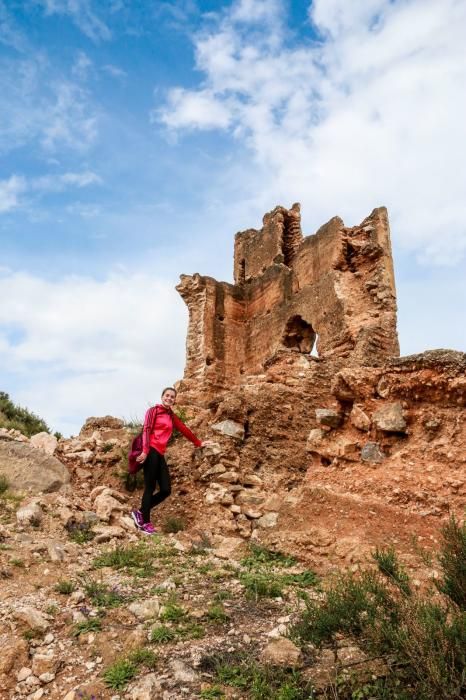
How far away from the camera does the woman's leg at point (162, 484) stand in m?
7.05

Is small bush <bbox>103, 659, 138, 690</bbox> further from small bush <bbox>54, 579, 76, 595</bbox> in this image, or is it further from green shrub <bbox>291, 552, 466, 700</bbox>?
small bush <bbox>54, 579, 76, 595</bbox>

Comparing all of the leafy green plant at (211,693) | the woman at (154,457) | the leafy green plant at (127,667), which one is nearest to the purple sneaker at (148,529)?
the woman at (154,457)

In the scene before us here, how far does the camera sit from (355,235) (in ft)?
47.5

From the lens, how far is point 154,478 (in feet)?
23.3

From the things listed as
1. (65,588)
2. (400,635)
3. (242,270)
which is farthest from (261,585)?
(242,270)

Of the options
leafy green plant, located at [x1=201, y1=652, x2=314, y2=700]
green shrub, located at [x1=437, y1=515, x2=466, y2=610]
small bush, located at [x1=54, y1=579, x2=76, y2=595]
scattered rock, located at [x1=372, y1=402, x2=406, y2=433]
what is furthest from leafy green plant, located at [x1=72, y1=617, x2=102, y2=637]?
scattered rock, located at [x1=372, y1=402, x2=406, y2=433]

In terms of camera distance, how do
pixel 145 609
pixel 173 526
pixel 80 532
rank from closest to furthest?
pixel 145 609
pixel 80 532
pixel 173 526

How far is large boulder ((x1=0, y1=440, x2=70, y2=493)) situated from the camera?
7.62 meters

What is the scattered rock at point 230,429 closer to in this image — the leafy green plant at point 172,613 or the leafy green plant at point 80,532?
the leafy green plant at point 80,532

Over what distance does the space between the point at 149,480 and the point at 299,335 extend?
9786 mm

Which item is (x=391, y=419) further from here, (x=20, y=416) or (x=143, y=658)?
(x=20, y=416)

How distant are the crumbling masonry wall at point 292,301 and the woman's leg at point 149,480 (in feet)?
13.6

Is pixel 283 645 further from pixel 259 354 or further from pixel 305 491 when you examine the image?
pixel 259 354

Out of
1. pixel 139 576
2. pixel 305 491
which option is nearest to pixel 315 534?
pixel 305 491
